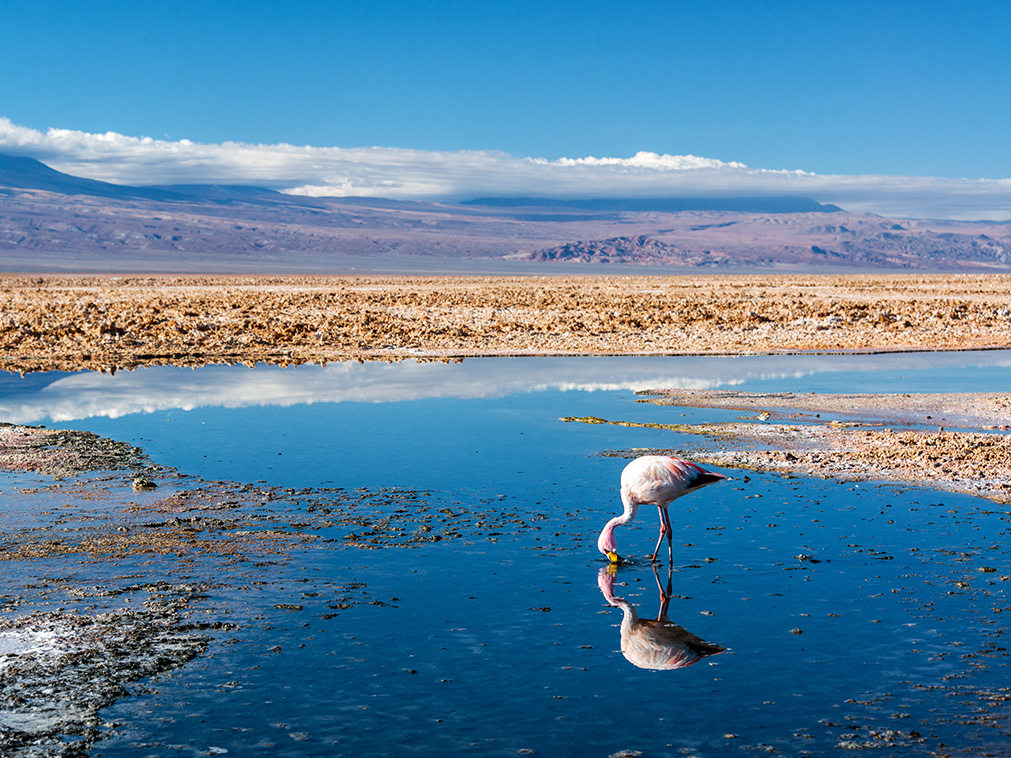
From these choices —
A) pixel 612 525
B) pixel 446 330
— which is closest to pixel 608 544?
pixel 612 525

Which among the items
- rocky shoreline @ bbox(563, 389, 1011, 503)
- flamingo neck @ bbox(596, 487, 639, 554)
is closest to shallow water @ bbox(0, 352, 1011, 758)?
flamingo neck @ bbox(596, 487, 639, 554)

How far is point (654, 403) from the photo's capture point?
56.2 ft

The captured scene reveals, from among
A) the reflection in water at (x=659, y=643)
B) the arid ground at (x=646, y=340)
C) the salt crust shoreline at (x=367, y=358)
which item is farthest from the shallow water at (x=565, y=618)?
the arid ground at (x=646, y=340)

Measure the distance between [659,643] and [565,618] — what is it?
68 cm

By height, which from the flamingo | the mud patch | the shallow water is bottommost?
the mud patch

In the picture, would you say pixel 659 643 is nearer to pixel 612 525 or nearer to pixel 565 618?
pixel 565 618

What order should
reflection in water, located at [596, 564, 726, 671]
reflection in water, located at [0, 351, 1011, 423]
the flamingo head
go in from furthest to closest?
reflection in water, located at [0, 351, 1011, 423] → the flamingo head → reflection in water, located at [596, 564, 726, 671]

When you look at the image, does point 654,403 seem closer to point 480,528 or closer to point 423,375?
point 423,375

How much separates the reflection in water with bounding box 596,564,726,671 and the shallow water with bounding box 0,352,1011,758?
0.23ft

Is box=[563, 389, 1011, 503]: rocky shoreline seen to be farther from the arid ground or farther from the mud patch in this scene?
the mud patch

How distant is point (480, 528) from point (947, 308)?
34.5m

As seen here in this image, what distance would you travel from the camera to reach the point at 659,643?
671cm

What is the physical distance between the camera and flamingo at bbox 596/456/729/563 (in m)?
8.29

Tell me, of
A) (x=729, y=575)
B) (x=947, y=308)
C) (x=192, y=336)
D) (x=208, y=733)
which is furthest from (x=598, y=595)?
(x=947, y=308)
